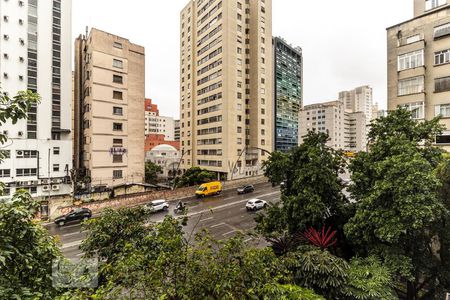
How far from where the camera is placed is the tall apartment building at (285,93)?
237ft

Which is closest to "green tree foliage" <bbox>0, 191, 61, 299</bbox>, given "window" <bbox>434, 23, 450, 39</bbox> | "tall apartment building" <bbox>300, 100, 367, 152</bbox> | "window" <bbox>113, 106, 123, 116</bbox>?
"window" <bbox>434, 23, 450, 39</bbox>

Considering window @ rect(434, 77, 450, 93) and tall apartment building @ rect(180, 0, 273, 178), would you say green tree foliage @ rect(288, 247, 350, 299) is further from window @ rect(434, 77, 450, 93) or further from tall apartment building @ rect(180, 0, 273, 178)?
tall apartment building @ rect(180, 0, 273, 178)

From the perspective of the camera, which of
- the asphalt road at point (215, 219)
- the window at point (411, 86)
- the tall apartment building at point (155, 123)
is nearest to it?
the window at point (411, 86)

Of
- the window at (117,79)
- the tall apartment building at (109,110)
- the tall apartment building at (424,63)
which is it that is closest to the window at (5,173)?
the tall apartment building at (109,110)

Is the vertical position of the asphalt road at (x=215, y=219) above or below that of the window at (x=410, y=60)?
below

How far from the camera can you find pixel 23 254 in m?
4.23

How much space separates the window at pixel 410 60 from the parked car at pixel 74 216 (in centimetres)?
3382

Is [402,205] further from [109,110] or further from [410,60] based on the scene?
[109,110]

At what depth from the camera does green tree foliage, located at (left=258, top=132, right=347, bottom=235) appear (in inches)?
457

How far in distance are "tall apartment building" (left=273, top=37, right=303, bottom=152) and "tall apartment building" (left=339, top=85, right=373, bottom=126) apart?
99.5m

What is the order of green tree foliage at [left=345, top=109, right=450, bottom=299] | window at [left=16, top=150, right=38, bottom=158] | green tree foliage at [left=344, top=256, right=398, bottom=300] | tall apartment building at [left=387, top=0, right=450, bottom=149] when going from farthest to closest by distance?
window at [left=16, top=150, right=38, bottom=158] < tall apartment building at [left=387, top=0, right=450, bottom=149] < green tree foliage at [left=345, top=109, right=450, bottom=299] < green tree foliage at [left=344, top=256, right=398, bottom=300]

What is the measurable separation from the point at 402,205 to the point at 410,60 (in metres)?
18.0

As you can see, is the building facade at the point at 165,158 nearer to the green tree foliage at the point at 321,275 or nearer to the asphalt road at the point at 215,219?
the asphalt road at the point at 215,219

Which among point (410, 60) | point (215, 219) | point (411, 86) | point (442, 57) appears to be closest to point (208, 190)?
point (215, 219)
